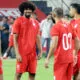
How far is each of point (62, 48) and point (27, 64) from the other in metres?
1.43

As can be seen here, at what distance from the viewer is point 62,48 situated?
32.6 ft

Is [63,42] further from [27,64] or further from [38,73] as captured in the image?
[38,73]

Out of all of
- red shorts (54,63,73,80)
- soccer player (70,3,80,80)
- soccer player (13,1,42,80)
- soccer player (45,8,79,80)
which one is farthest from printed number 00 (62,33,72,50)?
soccer player (70,3,80,80)

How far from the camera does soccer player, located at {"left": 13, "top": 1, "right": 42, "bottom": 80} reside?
35.6 ft

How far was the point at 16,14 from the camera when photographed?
26.7m

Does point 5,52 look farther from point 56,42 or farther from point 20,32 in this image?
point 56,42

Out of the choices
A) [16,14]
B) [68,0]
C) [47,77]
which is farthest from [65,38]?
[68,0]

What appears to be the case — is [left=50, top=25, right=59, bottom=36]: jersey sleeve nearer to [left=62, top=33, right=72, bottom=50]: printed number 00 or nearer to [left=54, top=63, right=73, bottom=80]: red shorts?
[left=62, top=33, right=72, bottom=50]: printed number 00

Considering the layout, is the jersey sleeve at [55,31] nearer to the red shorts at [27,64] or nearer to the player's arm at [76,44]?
the player's arm at [76,44]

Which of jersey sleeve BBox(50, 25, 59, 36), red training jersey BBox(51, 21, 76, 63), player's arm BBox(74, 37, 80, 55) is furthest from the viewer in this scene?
player's arm BBox(74, 37, 80, 55)

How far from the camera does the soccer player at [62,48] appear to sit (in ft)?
32.1

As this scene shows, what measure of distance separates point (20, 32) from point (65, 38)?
141 centimetres

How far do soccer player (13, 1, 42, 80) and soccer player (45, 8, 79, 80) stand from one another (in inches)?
45.6

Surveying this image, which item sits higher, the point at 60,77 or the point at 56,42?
the point at 56,42
